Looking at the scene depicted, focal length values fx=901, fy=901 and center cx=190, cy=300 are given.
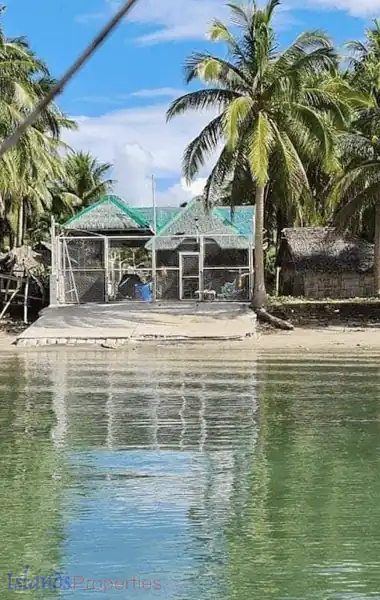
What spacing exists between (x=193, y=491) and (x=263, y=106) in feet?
70.4

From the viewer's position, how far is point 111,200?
113ft

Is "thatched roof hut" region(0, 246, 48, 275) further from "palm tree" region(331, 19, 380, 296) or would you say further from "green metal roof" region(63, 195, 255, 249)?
"palm tree" region(331, 19, 380, 296)

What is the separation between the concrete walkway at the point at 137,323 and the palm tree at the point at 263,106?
188 cm

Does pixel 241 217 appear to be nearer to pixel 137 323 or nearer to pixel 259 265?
pixel 259 265

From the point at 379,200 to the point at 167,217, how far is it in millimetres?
10634

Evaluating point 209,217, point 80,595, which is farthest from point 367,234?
point 80,595

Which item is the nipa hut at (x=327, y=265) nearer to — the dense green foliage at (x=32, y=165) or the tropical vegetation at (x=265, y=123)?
the tropical vegetation at (x=265, y=123)

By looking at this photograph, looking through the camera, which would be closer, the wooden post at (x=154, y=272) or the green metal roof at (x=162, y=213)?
the wooden post at (x=154, y=272)

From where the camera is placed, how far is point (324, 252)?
121 feet

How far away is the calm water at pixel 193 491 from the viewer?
6344 millimetres

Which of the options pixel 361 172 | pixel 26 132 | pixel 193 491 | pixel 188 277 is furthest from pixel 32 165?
pixel 193 491

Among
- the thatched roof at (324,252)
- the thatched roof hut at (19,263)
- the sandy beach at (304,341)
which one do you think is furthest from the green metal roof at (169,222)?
the sandy beach at (304,341)

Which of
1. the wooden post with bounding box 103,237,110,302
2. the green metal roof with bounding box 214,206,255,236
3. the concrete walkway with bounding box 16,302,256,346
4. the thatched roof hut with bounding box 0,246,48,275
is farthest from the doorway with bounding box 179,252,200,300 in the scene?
the thatched roof hut with bounding box 0,246,48,275

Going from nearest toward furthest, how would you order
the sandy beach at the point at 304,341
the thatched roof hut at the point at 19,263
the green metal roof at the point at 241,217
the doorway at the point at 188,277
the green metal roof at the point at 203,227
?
the sandy beach at the point at 304,341
the doorway at the point at 188,277
the green metal roof at the point at 203,227
the thatched roof hut at the point at 19,263
the green metal roof at the point at 241,217
